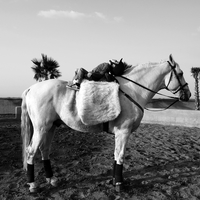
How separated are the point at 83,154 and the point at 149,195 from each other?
2694 millimetres

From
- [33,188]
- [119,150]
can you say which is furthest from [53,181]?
[119,150]

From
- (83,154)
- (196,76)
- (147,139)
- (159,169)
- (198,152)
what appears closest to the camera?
(159,169)

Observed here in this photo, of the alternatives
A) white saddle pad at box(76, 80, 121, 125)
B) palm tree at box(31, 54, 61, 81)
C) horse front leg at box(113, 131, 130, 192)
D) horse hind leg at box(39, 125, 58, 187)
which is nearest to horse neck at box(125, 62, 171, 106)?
white saddle pad at box(76, 80, 121, 125)

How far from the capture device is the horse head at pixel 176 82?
153 inches

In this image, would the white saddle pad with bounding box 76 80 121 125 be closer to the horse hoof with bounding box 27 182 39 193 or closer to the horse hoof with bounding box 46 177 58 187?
the horse hoof with bounding box 46 177 58 187

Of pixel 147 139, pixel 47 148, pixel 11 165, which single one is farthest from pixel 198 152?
pixel 11 165

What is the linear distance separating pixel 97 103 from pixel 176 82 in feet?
5.18

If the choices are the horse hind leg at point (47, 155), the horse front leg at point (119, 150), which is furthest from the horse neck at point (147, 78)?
the horse hind leg at point (47, 155)

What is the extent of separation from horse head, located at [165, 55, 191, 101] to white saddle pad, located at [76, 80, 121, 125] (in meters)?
1.07

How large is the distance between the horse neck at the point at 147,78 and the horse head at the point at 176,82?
9cm

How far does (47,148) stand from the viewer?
13.3 ft

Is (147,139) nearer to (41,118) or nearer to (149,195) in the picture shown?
(149,195)

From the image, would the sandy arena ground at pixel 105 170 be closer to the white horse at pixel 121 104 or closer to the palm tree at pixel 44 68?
the white horse at pixel 121 104

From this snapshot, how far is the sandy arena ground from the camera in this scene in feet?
11.4
